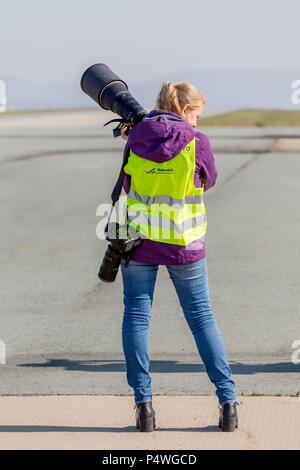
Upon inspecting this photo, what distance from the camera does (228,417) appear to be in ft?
13.0

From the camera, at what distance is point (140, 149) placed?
3.88 metres

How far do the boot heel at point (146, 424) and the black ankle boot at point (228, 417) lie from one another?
0.34 m

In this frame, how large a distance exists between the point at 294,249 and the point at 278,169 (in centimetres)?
904

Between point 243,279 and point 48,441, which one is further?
point 243,279

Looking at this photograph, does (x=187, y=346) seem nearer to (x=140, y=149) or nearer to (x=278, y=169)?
(x=140, y=149)

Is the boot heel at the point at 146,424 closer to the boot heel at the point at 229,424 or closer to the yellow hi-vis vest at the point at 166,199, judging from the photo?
the boot heel at the point at 229,424

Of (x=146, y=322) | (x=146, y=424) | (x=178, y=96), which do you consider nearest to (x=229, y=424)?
(x=146, y=424)

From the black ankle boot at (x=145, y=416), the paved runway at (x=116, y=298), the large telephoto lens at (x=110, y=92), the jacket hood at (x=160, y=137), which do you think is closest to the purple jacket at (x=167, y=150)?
the jacket hood at (x=160, y=137)

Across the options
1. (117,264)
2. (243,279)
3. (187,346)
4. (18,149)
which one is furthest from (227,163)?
(117,264)

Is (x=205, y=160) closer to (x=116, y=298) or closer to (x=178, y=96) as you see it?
(x=178, y=96)

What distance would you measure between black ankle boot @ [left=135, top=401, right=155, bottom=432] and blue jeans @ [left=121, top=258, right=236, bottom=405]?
0.10ft

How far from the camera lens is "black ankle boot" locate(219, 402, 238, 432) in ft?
13.0

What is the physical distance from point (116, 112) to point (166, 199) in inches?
23.9

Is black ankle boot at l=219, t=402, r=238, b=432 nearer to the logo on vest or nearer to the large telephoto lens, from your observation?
the logo on vest
